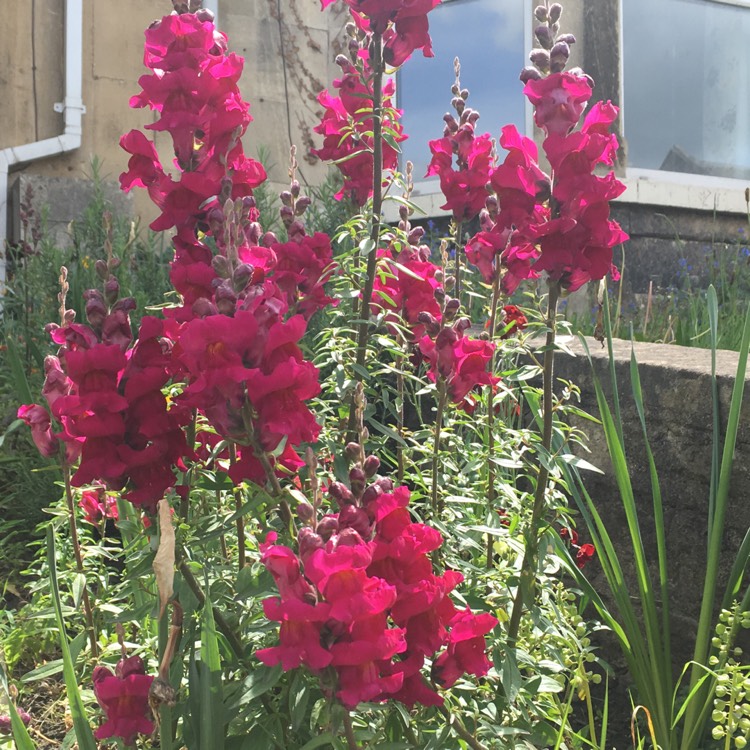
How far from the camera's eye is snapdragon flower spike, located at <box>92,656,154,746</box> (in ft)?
4.43

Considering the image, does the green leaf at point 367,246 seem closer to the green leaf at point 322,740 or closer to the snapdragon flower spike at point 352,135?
the snapdragon flower spike at point 352,135

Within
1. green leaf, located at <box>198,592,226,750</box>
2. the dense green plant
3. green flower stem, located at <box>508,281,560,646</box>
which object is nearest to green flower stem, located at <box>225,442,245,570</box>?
green leaf, located at <box>198,592,226,750</box>

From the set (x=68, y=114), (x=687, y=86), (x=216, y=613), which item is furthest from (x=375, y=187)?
(x=687, y=86)

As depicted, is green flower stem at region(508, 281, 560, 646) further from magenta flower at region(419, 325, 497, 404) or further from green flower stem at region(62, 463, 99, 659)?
green flower stem at region(62, 463, 99, 659)

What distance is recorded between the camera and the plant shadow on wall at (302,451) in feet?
3.78

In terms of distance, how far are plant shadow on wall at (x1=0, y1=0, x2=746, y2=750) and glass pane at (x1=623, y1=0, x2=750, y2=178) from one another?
4.59 m

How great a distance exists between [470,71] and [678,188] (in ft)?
5.21

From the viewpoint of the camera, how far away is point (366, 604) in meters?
1.02

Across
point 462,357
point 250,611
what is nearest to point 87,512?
point 250,611

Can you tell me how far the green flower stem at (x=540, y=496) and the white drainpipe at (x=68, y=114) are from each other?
4150 millimetres

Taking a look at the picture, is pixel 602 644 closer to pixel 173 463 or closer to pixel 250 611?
A: pixel 250 611

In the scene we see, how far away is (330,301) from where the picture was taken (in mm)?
1865

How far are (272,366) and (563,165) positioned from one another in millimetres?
668

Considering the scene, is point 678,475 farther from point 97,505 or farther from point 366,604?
point 366,604
